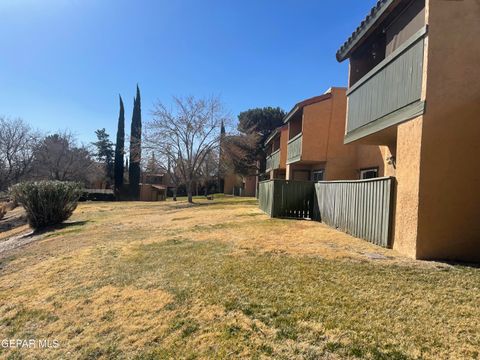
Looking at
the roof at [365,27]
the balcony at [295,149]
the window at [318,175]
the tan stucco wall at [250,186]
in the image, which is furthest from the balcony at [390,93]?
the tan stucco wall at [250,186]

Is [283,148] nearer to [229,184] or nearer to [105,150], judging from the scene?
[229,184]

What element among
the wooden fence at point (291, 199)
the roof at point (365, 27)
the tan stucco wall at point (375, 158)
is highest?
the roof at point (365, 27)

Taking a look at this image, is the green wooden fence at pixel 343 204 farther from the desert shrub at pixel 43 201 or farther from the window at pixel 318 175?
the desert shrub at pixel 43 201

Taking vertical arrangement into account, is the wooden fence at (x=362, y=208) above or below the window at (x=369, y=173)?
below

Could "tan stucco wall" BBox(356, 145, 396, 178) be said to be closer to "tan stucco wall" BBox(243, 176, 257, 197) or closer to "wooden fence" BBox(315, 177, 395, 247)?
"wooden fence" BBox(315, 177, 395, 247)

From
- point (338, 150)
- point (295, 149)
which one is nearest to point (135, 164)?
point (295, 149)

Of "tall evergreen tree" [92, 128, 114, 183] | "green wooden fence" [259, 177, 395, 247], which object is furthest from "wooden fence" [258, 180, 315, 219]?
"tall evergreen tree" [92, 128, 114, 183]

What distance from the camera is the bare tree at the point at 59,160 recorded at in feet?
137

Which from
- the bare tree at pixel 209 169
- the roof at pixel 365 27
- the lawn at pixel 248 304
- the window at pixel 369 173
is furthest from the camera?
the bare tree at pixel 209 169

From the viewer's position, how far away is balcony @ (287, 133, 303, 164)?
17312 millimetres

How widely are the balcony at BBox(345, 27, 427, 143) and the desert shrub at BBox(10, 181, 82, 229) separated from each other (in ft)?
44.6

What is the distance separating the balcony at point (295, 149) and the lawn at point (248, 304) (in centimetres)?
1004

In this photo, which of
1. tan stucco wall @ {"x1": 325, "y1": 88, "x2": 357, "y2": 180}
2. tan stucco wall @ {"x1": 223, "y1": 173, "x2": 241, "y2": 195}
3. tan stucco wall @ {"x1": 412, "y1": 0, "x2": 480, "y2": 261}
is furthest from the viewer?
tan stucco wall @ {"x1": 223, "y1": 173, "x2": 241, "y2": 195}

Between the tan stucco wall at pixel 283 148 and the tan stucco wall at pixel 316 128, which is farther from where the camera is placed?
the tan stucco wall at pixel 283 148
